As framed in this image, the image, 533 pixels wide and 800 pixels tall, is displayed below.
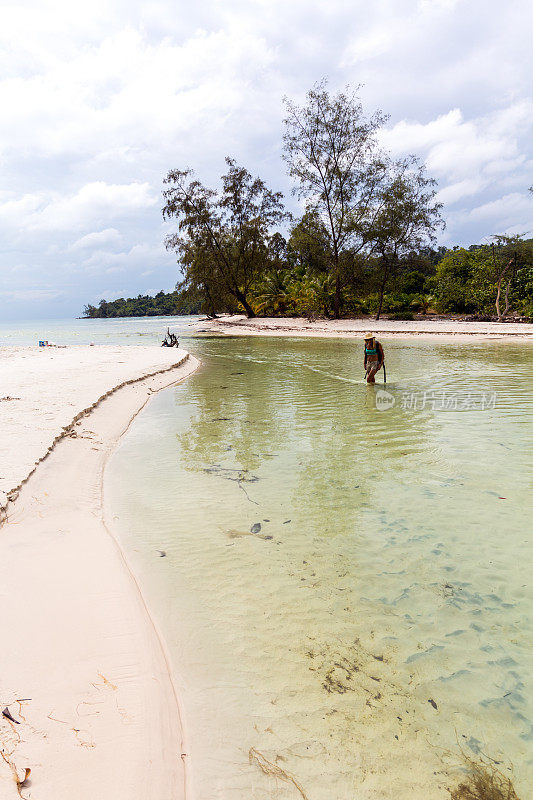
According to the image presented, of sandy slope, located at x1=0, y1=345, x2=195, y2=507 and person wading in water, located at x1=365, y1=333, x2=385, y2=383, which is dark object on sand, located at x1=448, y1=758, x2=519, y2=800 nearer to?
sandy slope, located at x1=0, y1=345, x2=195, y2=507

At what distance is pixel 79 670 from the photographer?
2604 millimetres

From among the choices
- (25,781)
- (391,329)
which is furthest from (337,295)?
(25,781)

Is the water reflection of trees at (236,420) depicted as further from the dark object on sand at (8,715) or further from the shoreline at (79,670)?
the dark object on sand at (8,715)

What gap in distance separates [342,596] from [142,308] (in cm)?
14738

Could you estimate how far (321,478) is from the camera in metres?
5.73

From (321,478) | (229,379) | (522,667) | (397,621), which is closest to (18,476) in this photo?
(321,478)

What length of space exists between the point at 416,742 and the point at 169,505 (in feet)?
11.7

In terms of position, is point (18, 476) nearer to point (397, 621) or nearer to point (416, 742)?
point (397, 621)

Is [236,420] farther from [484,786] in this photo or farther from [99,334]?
[99,334]

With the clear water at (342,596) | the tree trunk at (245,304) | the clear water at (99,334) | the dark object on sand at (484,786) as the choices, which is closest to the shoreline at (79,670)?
the clear water at (342,596)

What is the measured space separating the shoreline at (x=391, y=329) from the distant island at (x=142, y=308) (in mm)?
84407

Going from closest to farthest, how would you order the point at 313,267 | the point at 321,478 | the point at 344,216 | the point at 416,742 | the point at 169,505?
the point at 416,742, the point at 169,505, the point at 321,478, the point at 344,216, the point at 313,267
